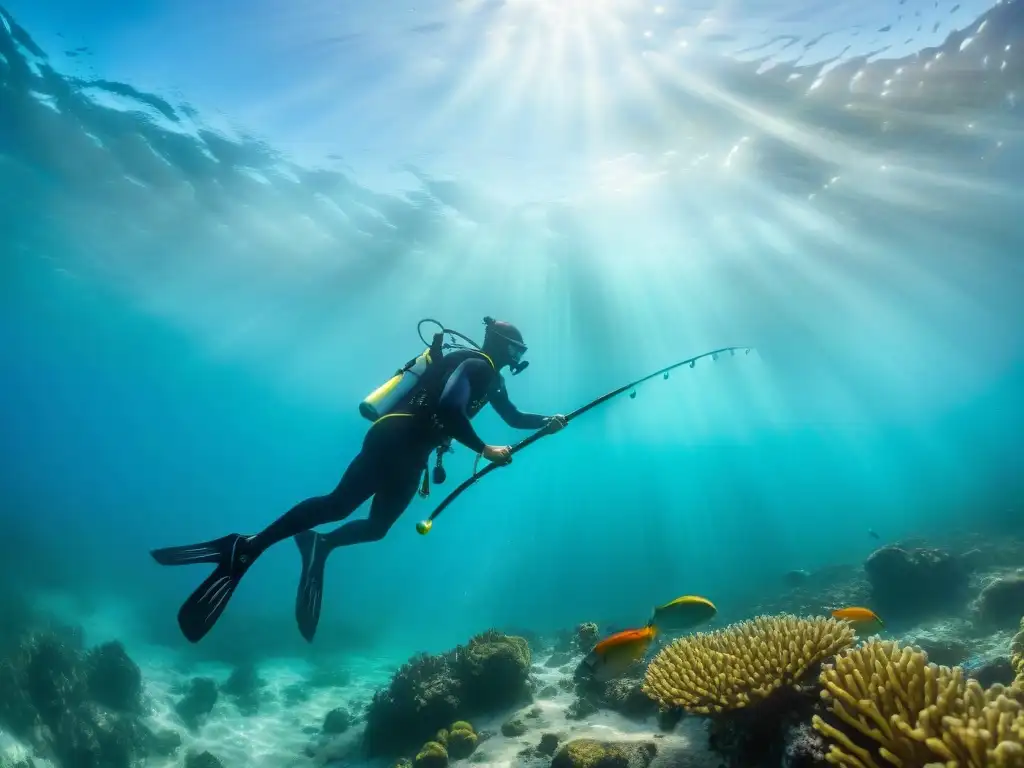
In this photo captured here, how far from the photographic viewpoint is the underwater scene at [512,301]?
5.27 meters

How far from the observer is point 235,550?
4.84 m

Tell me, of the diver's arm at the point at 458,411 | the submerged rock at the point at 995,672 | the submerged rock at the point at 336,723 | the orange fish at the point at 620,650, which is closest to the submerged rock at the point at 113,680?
the submerged rock at the point at 336,723

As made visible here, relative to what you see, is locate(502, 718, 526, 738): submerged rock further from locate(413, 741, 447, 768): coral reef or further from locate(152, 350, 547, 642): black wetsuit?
locate(152, 350, 547, 642): black wetsuit

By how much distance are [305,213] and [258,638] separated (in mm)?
23056

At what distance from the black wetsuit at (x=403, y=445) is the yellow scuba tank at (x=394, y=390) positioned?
116 millimetres

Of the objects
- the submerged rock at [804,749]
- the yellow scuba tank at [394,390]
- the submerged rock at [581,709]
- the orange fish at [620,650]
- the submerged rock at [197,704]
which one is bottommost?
the submerged rock at [804,749]

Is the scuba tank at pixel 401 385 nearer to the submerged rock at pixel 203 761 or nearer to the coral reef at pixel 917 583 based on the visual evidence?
the submerged rock at pixel 203 761

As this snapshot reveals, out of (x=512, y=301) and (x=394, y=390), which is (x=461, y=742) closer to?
(x=394, y=390)

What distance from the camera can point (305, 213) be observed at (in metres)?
24.9

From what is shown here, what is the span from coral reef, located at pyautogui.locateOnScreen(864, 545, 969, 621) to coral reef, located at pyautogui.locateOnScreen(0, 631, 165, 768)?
17.3 meters

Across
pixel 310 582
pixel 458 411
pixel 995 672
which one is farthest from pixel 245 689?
pixel 995 672

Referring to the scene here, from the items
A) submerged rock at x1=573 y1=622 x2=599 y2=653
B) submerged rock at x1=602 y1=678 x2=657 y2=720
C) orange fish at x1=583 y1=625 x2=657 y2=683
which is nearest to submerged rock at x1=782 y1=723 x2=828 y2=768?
Result: orange fish at x1=583 y1=625 x2=657 y2=683

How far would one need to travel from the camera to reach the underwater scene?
5.27 meters

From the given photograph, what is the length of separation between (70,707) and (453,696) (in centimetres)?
1061
